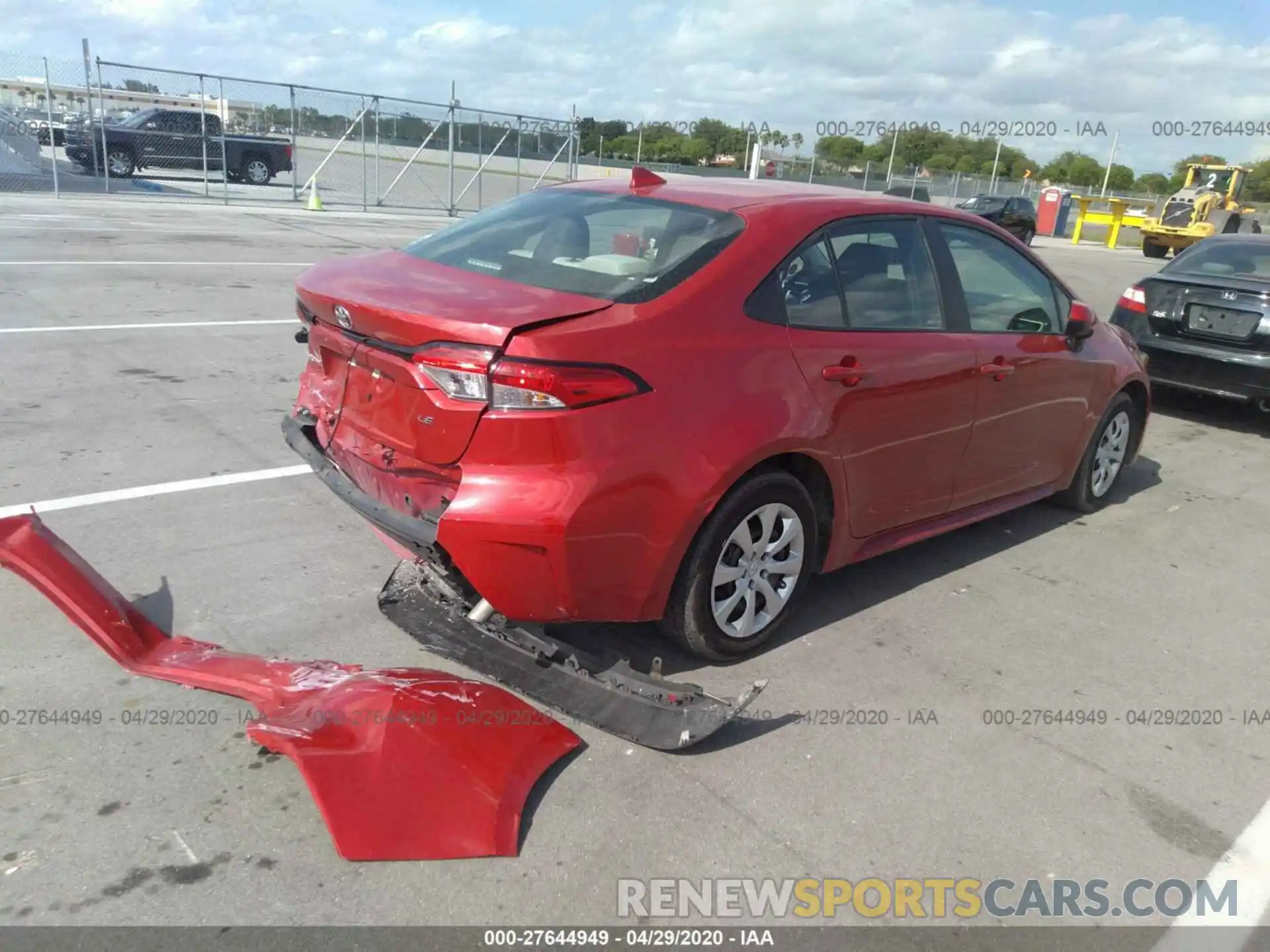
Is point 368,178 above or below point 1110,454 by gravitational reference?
above

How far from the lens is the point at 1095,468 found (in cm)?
584

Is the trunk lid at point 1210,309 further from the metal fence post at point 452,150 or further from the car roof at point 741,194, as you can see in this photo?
the metal fence post at point 452,150

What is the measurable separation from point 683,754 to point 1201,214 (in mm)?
35804

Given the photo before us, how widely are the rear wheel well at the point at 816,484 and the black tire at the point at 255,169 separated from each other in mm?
23473

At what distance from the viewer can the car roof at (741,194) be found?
3.88 m

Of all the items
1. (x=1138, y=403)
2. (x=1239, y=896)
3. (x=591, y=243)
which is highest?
(x=591, y=243)

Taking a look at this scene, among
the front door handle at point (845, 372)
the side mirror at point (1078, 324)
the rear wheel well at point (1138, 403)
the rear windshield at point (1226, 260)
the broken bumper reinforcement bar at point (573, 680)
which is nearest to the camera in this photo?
the broken bumper reinforcement bar at point (573, 680)

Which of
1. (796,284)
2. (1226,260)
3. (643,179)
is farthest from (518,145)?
(796,284)

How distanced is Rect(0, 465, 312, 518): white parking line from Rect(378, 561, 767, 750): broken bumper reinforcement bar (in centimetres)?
186

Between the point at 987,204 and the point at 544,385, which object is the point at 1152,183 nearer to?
the point at 987,204

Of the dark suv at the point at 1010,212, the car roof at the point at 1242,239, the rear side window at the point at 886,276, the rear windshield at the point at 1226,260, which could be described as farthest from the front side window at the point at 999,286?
the dark suv at the point at 1010,212

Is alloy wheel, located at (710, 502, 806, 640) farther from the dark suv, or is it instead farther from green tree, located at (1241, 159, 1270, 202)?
green tree, located at (1241, 159, 1270, 202)

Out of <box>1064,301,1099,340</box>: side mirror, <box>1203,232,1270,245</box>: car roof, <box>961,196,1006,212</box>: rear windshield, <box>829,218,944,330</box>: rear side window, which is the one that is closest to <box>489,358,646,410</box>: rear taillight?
<box>829,218,944,330</box>: rear side window

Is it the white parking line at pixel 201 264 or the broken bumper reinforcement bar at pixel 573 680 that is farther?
the white parking line at pixel 201 264
